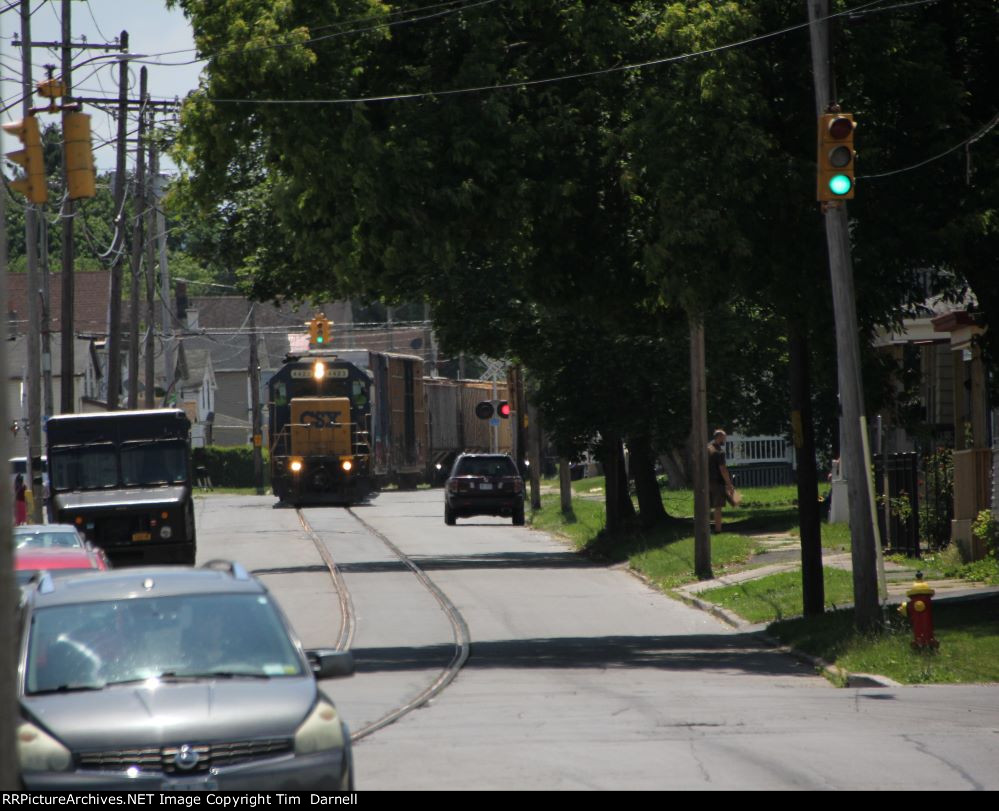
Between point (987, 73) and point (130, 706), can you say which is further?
point (987, 73)

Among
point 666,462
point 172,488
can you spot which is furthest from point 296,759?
point 666,462

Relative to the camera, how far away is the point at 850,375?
1770 centimetres

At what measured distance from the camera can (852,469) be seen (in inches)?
708

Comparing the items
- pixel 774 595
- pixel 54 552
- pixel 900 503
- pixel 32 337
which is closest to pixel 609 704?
pixel 54 552

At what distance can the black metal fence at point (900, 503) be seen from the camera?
2718cm

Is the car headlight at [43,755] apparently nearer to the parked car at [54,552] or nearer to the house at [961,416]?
the parked car at [54,552]

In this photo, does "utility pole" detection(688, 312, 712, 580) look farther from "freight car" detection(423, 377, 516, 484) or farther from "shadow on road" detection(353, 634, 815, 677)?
"freight car" detection(423, 377, 516, 484)

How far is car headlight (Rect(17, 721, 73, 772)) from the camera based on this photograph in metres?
7.58

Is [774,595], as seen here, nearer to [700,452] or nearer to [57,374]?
[700,452]

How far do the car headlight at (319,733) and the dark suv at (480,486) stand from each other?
36157 mm

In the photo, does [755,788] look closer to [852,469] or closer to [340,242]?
[852,469]

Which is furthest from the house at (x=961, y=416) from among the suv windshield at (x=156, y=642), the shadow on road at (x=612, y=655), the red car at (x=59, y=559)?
the suv windshield at (x=156, y=642)

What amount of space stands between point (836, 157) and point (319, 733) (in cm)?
995

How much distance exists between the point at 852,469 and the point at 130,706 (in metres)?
11.4
